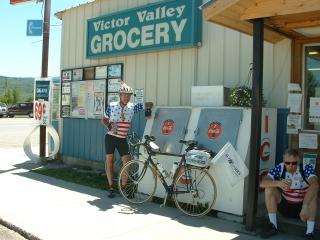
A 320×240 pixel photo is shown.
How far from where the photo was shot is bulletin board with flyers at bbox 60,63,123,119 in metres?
10.3

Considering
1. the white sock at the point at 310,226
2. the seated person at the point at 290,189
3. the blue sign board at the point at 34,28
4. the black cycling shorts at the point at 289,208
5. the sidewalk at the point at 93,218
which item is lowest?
the sidewalk at the point at 93,218

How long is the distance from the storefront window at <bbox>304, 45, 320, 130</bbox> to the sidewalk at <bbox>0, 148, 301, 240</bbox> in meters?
1.98

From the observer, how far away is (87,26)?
424 inches

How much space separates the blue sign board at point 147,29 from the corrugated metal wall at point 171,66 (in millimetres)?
230

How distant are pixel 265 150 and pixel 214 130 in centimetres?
82

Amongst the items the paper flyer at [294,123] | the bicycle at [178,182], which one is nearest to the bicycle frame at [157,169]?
the bicycle at [178,182]

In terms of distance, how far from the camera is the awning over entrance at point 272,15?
17.4ft

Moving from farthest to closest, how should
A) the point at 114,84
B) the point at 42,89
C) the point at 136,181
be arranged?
the point at 42,89, the point at 114,84, the point at 136,181

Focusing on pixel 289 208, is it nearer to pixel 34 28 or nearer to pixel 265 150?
pixel 265 150

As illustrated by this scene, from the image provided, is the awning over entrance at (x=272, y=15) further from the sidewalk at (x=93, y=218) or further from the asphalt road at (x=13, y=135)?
the asphalt road at (x=13, y=135)

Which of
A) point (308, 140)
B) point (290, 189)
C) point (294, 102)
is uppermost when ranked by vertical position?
point (294, 102)

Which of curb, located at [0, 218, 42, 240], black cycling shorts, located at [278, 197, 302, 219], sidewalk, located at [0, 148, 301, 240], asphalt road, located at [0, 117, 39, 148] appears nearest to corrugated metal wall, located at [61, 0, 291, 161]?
black cycling shorts, located at [278, 197, 302, 219]

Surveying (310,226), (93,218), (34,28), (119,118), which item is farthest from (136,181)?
(34,28)

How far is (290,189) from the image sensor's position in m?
5.83
